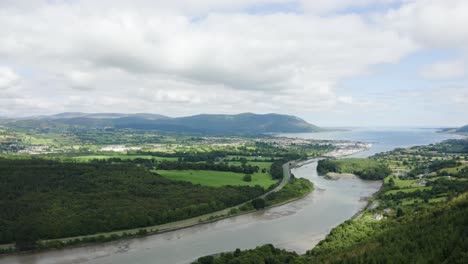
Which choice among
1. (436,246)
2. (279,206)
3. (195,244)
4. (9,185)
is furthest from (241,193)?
(436,246)

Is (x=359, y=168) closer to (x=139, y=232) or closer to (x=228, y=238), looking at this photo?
(x=228, y=238)

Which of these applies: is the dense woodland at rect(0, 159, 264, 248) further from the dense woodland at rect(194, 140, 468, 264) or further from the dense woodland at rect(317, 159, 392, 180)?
the dense woodland at rect(317, 159, 392, 180)

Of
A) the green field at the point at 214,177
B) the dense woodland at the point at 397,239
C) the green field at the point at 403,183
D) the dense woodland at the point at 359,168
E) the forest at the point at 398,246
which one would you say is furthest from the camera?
the dense woodland at the point at 359,168

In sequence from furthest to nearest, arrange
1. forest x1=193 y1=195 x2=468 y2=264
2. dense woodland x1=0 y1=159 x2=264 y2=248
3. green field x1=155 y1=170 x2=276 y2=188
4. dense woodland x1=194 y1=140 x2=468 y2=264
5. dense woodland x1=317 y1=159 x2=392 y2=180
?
dense woodland x1=317 y1=159 x2=392 y2=180
green field x1=155 y1=170 x2=276 y2=188
dense woodland x1=0 y1=159 x2=264 y2=248
dense woodland x1=194 y1=140 x2=468 y2=264
forest x1=193 y1=195 x2=468 y2=264

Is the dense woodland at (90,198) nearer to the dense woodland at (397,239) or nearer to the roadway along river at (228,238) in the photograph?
the roadway along river at (228,238)

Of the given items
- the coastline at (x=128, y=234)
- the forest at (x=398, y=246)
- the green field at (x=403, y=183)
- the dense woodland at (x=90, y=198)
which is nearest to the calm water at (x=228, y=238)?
the coastline at (x=128, y=234)

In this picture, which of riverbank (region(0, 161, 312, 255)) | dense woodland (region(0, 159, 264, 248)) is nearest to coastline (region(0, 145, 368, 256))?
riverbank (region(0, 161, 312, 255))
